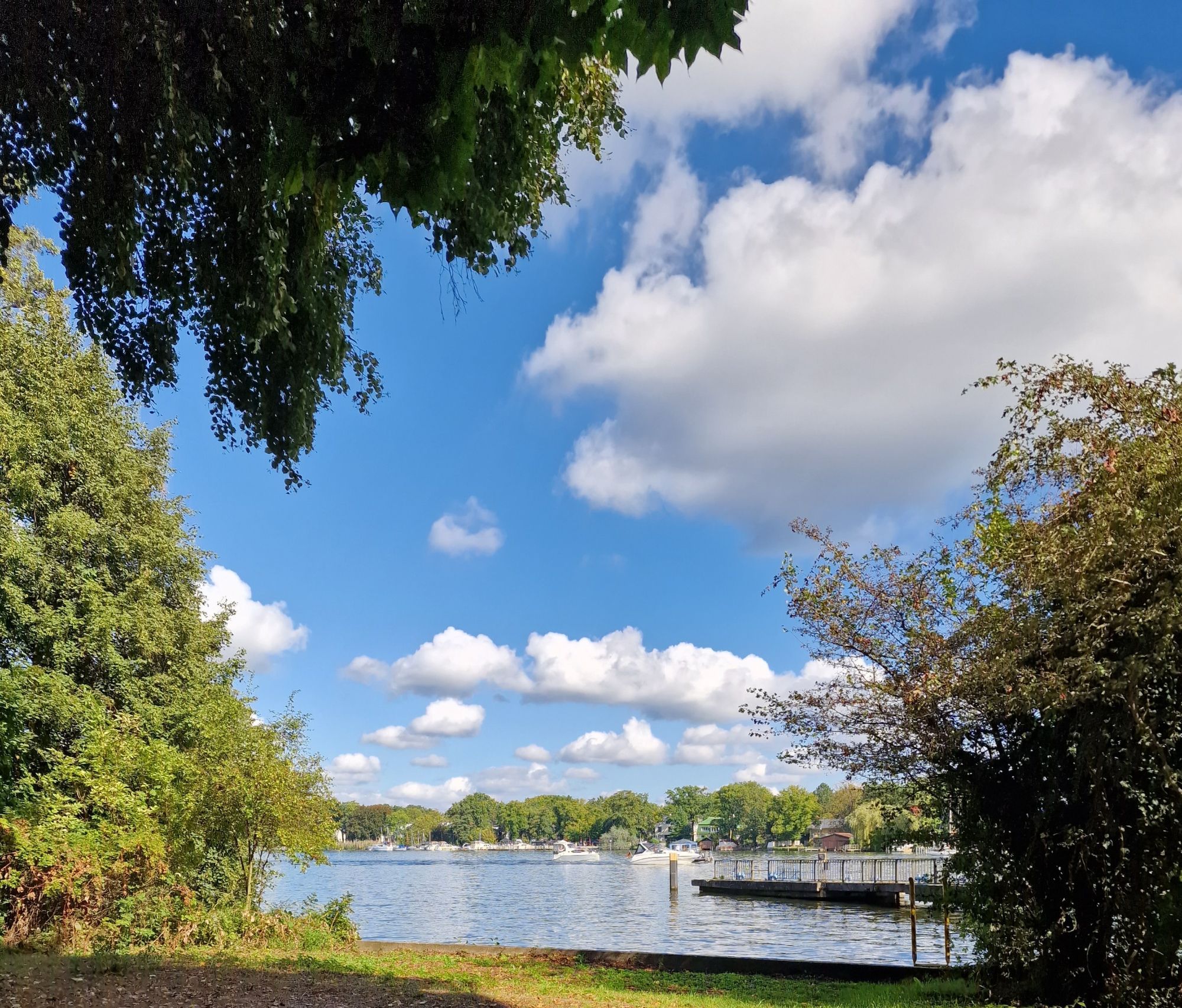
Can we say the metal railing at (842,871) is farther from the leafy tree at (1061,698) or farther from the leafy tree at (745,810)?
the leafy tree at (745,810)

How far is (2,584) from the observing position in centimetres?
1686

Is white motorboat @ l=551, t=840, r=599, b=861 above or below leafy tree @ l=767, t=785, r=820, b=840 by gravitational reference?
below

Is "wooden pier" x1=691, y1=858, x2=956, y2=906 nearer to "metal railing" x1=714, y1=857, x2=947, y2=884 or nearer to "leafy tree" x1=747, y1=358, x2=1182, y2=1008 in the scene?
"metal railing" x1=714, y1=857, x2=947, y2=884

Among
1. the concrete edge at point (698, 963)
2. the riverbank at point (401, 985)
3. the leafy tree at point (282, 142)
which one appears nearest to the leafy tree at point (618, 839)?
the concrete edge at point (698, 963)

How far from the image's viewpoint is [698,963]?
16.1 m

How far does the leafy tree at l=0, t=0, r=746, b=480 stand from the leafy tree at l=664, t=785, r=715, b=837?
176m

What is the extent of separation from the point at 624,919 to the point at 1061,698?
34.8m

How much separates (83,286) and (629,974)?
12717 mm

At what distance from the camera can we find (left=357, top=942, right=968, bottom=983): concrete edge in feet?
48.3

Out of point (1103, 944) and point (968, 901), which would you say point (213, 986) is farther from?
point (1103, 944)

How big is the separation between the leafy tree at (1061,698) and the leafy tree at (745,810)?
14806 centimetres

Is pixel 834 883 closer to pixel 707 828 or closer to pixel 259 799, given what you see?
pixel 259 799

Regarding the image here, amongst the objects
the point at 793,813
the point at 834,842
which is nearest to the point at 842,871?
the point at 834,842

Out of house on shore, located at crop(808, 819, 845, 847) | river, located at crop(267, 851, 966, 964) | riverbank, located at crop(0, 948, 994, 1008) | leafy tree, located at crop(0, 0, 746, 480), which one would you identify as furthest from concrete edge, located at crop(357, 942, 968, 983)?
house on shore, located at crop(808, 819, 845, 847)
